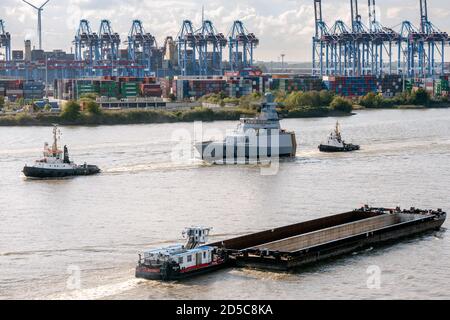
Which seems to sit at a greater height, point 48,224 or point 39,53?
point 39,53

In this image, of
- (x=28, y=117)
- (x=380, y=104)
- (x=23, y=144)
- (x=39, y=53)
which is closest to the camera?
(x=23, y=144)

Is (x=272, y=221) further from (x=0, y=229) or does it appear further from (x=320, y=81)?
(x=320, y=81)

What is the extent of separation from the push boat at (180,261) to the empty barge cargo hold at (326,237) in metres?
0.34

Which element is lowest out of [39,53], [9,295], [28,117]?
[9,295]

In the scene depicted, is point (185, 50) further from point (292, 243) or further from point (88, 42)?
point (292, 243)

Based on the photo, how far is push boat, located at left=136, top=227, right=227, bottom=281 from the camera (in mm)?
9758

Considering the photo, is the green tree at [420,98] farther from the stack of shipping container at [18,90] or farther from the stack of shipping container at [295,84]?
the stack of shipping container at [18,90]

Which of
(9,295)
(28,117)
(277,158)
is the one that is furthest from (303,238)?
(28,117)

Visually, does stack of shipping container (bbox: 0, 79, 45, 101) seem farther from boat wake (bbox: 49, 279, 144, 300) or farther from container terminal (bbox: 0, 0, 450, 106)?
boat wake (bbox: 49, 279, 144, 300)

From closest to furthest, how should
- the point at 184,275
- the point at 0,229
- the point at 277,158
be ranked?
the point at 184,275 → the point at 0,229 → the point at 277,158

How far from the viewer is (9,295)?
30.4 feet

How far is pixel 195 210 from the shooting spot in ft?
47.0

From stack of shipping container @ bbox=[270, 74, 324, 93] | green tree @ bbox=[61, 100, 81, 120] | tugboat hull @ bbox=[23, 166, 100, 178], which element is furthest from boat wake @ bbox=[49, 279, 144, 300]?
stack of shipping container @ bbox=[270, 74, 324, 93]
